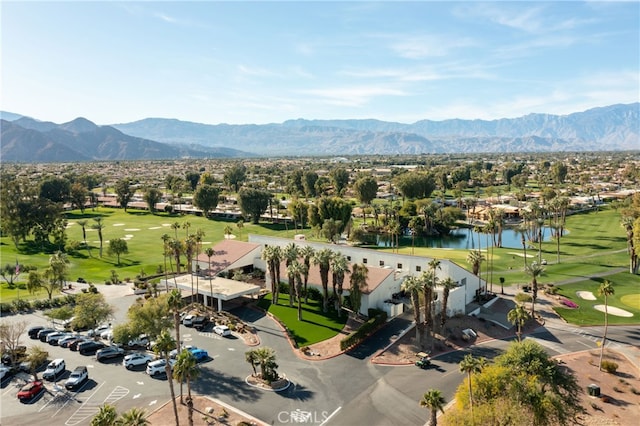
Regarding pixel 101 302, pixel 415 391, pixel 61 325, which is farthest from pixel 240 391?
pixel 61 325

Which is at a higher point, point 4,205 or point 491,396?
point 4,205

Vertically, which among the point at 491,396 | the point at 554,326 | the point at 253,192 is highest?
the point at 253,192

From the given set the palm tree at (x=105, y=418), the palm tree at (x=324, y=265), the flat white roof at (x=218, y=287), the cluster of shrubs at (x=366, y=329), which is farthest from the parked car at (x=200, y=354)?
the palm tree at (x=324, y=265)

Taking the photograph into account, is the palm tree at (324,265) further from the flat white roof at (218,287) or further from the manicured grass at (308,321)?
the flat white roof at (218,287)

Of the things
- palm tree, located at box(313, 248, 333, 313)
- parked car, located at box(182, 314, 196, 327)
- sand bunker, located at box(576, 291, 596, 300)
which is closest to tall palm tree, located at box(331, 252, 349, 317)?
palm tree, located at box(313, 248, 333, 313)

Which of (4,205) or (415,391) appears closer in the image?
(415,391)

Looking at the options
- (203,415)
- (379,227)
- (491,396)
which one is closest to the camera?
(491,396)

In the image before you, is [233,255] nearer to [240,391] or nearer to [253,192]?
[240,391]
